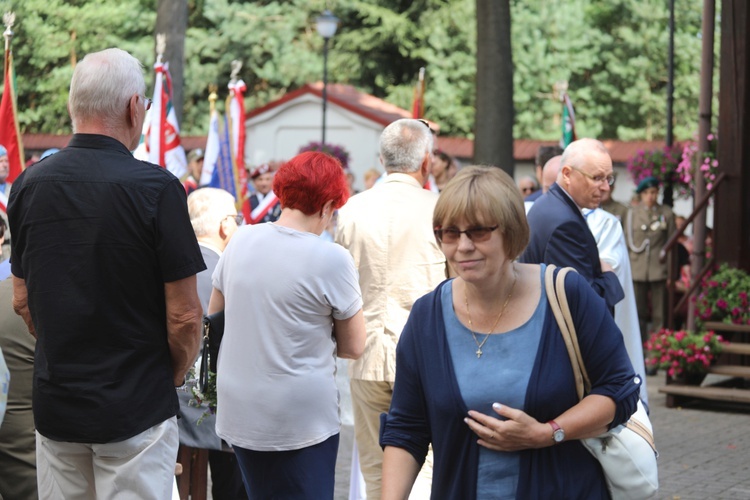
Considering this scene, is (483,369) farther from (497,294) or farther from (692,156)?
(692,156)

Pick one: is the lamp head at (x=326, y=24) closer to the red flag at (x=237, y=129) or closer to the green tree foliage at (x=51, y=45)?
the green tree foliage at (x=51, y=45)

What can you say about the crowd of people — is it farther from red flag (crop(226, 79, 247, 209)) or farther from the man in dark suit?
red flag (crop(226, 79, 247, 209))

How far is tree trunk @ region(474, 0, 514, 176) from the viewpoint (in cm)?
1421

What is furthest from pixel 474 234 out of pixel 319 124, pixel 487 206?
pixel 319 124

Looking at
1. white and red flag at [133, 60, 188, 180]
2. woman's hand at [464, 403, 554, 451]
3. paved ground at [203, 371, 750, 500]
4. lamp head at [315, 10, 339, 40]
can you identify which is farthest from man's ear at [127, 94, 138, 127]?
lamp head at [315, 10, 339, 40]

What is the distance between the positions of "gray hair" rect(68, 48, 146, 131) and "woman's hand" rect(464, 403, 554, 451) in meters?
1.62

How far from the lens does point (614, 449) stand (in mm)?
3268

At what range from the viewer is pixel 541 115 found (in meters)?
49.5

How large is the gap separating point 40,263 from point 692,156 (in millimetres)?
11334

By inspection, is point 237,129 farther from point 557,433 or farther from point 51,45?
point 51,45

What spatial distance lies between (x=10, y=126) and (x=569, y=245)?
6.89 metres

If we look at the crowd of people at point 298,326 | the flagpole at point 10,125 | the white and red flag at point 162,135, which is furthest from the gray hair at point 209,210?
the white and red flag at point 162,135

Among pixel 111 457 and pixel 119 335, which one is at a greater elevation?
pixel 119 335

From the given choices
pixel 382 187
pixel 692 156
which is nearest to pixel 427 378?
pixel 382 187
